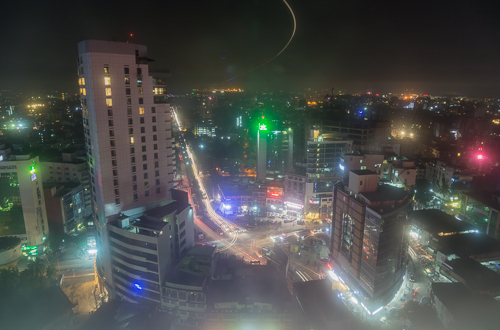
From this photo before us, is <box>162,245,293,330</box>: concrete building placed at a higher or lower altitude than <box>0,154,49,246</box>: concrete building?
lower

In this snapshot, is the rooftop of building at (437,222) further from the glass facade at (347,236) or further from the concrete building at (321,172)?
the glass facade at (347,236)

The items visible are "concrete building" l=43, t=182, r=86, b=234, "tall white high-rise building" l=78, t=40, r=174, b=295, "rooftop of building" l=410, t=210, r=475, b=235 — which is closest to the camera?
"tall white high-rise building" l=78, t=40, r=174, b=295

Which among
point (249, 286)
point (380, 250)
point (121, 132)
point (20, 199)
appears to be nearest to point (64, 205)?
point (20, 199)

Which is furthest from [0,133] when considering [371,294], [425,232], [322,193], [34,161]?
[425,232]

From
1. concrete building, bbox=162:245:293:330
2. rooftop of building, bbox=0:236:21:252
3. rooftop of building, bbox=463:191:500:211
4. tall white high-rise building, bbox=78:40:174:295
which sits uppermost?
tall white high-rise building, bbox=78:40:174:295

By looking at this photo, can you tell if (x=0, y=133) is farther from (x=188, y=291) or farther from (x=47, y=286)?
(x=188, y=291)

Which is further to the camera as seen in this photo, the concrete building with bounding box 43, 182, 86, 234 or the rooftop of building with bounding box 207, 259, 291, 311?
the concrete building with bounding box 43, 182, 86, 234

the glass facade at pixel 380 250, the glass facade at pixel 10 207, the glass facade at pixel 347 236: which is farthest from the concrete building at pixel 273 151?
the glass facade at pixel 10 207

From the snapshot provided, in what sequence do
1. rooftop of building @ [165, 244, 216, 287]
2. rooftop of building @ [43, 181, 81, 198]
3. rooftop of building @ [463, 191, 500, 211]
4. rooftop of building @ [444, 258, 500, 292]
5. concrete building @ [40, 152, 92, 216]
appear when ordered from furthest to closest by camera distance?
1. concrete building @ [40, 152, 92, 216]
2. rooftop of building @ [43, 181, 81, 198]
3. rooftop of building @ [463, 191, 500, 211]
4. rooftop of building @ [444, 258, 500, 292]
5. rooftop of building @ [165, 244, 216, 287]

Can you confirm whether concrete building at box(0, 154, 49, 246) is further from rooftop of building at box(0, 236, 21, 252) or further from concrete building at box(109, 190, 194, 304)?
concrete building at box(109, 190, 194, 304)

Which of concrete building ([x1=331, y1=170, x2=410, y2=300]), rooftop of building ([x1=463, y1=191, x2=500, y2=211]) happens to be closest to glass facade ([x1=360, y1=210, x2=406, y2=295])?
concrete building ([x1=331, y1=170, x2=410, y2=300])
